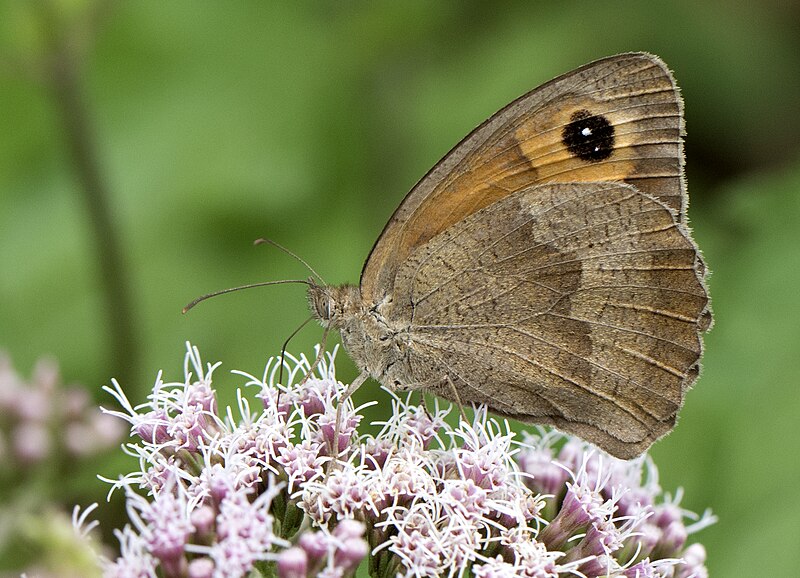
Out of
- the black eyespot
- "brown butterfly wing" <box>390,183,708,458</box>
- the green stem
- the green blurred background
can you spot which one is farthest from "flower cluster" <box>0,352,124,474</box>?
the black eyespot

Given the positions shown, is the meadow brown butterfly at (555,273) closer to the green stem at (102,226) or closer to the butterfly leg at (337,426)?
the butterfly leg at (337,426)

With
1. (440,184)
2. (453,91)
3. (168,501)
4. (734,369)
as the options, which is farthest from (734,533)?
(453,91)

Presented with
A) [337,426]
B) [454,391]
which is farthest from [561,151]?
[337,426]

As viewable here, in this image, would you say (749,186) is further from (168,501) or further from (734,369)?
(168,501)

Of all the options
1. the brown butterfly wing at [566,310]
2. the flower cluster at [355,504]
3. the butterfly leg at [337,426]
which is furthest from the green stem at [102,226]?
the butterfly leg at [337,426]

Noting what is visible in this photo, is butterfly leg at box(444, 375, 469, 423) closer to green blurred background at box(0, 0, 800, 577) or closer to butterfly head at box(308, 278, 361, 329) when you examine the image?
butterfly head at box(308, 278, 361, 329)

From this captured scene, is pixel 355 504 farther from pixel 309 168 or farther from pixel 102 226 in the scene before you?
pixel 309 168
